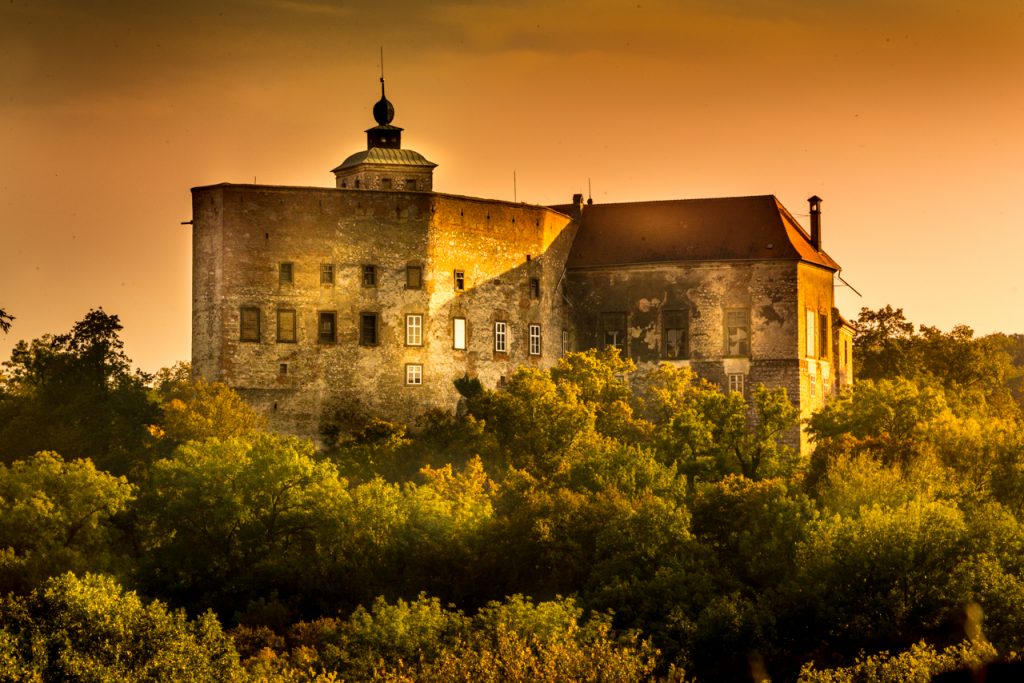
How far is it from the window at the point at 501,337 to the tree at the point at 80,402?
36.1ft

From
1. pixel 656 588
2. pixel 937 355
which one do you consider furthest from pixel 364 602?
pixel 937 355

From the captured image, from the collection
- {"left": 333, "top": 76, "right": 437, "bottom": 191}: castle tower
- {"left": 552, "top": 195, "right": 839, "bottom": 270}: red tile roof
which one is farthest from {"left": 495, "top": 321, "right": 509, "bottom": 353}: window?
{"left": 333, "top": 76, "right": 437, "bottom": 191}: castle tower

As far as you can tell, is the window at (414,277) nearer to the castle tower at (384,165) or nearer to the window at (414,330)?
the window at (414,330)

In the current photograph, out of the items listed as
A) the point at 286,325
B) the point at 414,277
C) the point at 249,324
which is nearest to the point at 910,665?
the point at 414,277

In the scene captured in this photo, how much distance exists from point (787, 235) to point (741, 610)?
1000 inches

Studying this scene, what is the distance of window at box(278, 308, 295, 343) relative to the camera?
74750mm

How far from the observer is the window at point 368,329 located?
75438 mm

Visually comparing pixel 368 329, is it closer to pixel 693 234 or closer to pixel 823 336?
pixel 693 234

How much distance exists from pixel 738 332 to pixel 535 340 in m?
6.49

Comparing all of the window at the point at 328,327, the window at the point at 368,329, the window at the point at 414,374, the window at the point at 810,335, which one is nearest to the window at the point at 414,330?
the window at the point at 414,374

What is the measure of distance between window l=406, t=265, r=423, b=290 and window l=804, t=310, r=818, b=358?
506 inches

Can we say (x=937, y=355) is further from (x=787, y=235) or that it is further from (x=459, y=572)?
(x=459, y=572)

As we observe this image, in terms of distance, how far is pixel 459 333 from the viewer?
76.9 m

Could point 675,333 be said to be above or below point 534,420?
above
